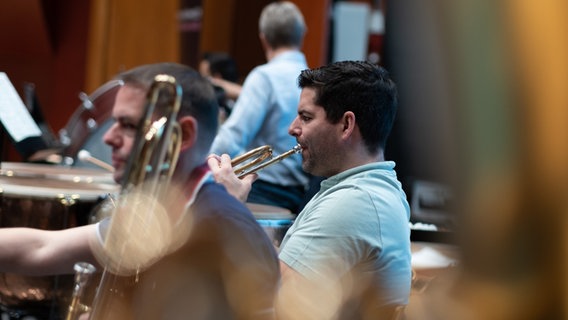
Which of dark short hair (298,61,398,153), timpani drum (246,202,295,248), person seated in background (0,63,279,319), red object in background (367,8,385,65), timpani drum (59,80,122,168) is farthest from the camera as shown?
red object in background (367,8,385,65)

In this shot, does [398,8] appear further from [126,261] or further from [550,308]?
[126,261]

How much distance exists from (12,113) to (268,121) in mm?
1040

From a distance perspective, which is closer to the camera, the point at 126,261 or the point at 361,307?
the point at 126,261

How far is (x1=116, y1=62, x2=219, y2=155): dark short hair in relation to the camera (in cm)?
143

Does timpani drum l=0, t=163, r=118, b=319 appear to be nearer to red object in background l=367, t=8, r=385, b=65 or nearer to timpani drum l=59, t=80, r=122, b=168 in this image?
timpani drum l=59, t=80, r=122, b=168

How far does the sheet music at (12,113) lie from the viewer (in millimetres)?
2766

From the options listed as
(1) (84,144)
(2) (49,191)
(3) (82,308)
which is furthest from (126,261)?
(1) (84,144)

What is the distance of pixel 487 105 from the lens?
365 mm

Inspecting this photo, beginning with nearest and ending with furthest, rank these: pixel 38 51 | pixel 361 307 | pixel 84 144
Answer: pixel 361 307 → pixel 84 144 → pixel 38 51

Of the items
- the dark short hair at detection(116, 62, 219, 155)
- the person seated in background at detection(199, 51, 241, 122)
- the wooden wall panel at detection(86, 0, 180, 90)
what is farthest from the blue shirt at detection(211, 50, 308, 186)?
the wooden wall panel at detection(86, 0, 180, 90)

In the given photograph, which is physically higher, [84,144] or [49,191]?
[49,191]

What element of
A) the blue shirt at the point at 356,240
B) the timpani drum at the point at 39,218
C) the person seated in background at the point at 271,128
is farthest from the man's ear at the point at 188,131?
the person seated in background at the point at 271,128

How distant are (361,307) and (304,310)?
0.72ft

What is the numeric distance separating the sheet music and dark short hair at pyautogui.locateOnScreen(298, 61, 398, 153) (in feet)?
4.05
